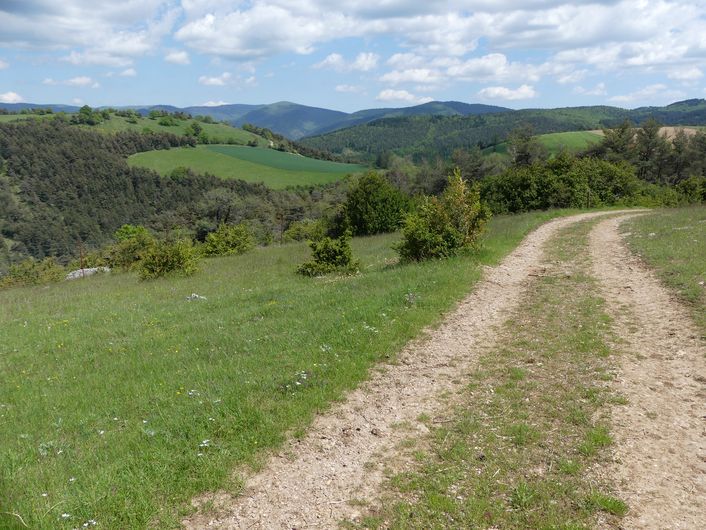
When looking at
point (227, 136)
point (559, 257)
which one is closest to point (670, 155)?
point (559, 257)

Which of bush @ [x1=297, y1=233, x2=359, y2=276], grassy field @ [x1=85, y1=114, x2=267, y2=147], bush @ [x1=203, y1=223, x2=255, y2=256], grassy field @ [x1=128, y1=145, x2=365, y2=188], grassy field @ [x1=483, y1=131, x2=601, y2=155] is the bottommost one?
bush @ [x1=203, y1=223, x2=255, y2=256]

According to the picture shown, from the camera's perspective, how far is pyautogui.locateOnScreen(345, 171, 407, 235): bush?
39750 millimetres

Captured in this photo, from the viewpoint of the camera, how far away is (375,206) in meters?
39.8

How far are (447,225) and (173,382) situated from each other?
10.8 meters

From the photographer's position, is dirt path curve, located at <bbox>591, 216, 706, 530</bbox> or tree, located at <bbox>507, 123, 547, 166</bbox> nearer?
dirt path curve, located at <bbox>591, 216, 706, 530</bbox>

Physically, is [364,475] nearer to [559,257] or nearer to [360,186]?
[559,257]

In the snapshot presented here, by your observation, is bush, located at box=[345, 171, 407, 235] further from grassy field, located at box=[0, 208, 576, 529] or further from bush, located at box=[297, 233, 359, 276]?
grassy field, located at box=[0, 208, 576, 529]

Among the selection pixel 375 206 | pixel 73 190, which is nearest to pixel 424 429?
pixel 375 206

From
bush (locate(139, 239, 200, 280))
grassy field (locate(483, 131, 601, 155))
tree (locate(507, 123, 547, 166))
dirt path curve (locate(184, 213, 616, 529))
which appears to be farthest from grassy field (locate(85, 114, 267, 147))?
dirt path curve (locate(184, 213, 616, 529))

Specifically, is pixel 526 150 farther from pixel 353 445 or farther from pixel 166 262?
pixel 353 445

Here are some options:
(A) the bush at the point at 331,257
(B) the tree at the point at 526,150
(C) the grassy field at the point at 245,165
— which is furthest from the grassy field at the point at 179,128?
(A) the bush at the point at 331,257

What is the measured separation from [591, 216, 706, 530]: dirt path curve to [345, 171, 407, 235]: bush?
29419 millimetres

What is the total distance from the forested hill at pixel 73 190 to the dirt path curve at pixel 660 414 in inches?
4134

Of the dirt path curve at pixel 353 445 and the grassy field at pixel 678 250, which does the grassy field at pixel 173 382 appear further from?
the grassy field at pixel 678 250
